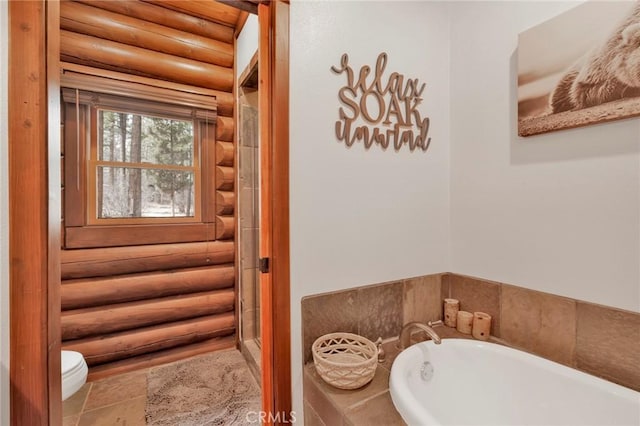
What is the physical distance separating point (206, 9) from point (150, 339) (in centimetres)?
277

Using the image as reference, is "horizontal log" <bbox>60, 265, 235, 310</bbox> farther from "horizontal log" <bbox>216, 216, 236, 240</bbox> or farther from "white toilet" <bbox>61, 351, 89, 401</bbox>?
"white toilet" <bbox>61, 351, 89, 401</bbox>

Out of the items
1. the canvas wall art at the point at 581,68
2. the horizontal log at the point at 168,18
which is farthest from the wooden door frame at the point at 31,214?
the canvas wall art at the point at 581,68

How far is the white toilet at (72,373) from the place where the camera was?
1.67 metres

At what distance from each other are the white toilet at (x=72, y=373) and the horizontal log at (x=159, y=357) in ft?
1.37

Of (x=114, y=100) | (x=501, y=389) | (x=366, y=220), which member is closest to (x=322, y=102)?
(x=366, y=220)

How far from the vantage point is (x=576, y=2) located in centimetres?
124

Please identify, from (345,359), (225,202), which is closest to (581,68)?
(345,359)

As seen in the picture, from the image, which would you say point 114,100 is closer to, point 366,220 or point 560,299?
point 366,220

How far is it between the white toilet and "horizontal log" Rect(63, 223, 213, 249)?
0.80 m

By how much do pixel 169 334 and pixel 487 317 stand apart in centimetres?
242

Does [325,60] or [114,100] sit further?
[114,100]

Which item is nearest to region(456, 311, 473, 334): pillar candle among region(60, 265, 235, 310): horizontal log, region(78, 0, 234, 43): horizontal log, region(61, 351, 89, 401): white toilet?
region(60, 265, 235, 310): horizontal log

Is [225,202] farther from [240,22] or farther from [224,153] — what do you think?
[240,22]

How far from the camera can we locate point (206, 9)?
2.33 meters
